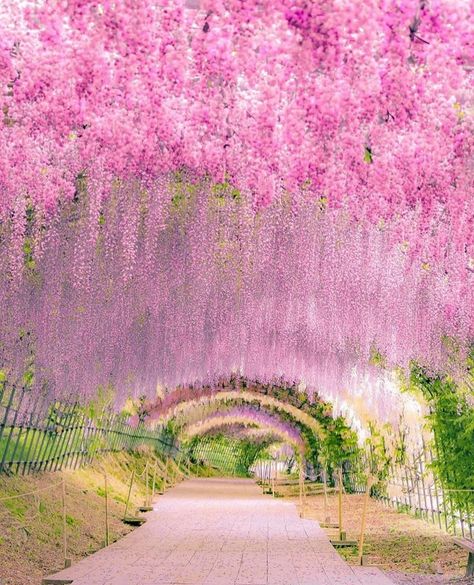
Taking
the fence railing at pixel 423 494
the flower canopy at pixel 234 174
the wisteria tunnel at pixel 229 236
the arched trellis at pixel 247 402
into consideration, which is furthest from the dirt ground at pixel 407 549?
the arched trellis at pixel 247 402

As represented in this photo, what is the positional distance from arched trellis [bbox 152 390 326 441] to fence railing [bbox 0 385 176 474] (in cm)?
426

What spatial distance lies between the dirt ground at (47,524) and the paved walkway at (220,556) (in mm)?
613

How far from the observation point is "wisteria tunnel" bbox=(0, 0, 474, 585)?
5.62 m

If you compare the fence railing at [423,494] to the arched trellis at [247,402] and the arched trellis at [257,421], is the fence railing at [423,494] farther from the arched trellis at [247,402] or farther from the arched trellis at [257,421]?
the arched trellis at [257,421]

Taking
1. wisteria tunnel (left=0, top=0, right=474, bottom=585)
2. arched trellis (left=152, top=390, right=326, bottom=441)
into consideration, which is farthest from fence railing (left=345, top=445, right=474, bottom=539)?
arched trellis (left=152, top=390, right=326, bottom=441)

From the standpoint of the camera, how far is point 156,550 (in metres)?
10.8

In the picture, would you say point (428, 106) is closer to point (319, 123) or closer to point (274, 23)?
point (319, 123)

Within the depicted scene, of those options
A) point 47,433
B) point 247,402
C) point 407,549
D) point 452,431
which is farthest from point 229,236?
point 247,402

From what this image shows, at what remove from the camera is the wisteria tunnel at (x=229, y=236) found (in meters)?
5.62

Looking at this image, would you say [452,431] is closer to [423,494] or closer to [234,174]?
[234,174]

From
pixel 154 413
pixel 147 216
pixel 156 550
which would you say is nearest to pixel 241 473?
pixel 154 413

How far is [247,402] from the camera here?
31.8m

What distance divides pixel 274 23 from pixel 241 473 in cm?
5195

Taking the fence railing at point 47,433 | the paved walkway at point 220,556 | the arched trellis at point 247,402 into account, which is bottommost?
the paved walkway at point 220,556
